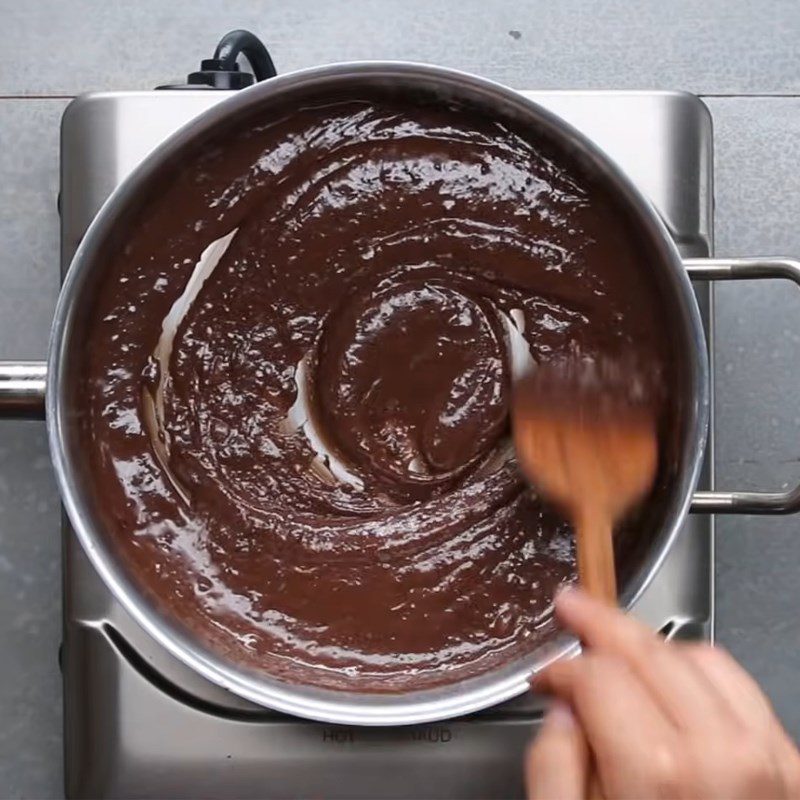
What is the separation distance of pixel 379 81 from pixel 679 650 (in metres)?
0.43

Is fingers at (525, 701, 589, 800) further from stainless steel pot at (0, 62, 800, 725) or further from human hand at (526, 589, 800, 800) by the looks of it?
stainless steel pot at (0, 62, 800, 725)

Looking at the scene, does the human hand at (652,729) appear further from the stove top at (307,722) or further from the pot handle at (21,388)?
the pot handle at (21,388)

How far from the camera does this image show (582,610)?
1.85ft

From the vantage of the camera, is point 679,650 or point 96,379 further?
point 96,379

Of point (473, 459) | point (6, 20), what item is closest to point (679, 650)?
point (473, 459)

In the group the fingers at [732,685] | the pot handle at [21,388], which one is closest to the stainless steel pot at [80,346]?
the pot handle at [21,388]

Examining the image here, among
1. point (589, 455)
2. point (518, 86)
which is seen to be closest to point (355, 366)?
point (589, 455)

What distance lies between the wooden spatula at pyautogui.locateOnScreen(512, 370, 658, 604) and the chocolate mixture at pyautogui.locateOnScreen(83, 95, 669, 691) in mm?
42

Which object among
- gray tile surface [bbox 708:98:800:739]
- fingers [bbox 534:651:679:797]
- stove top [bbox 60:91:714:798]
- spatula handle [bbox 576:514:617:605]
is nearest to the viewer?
fingers [bbox 534:651:679:797]

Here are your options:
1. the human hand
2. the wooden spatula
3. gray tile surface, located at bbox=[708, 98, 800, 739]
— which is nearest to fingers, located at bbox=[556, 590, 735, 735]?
the human hand

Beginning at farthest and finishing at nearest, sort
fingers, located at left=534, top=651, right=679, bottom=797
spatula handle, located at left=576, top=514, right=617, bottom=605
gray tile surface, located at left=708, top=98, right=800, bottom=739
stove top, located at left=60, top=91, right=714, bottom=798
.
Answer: gray tile surface, located at left=708, top=98, right=800, bottom=739
stove top, located at left=60, top=91, right=714, bottom=798
spatula handle, located at left=576, top=514, right=617, bottom=605
fingers, located at left=534, top=651, right=679, bottom=797

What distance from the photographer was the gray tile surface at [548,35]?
2.93ft

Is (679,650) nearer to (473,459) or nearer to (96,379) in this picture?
(473,459)

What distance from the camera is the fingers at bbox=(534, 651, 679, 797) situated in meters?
0.50
